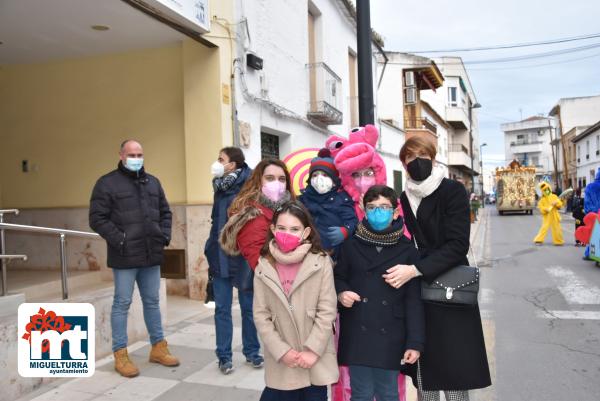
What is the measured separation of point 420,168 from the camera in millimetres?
2691

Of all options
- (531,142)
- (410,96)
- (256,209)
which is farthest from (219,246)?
(531,142)

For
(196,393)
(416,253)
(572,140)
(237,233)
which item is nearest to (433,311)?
(416,253)

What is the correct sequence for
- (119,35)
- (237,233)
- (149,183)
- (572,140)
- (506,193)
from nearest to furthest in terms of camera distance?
(237,233) < (149,183) < (119,35) < (506,193) < (572,140)

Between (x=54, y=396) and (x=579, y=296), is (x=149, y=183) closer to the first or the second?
(x=54, y=396)

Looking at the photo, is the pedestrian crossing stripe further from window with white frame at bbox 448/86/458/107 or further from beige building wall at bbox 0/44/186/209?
window with white frame at bbox 448/86/458/107

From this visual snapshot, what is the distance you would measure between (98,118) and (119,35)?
1.57 metres

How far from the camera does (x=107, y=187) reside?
14.0 ft

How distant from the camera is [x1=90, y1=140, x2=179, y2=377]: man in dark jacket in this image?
421 centimetres

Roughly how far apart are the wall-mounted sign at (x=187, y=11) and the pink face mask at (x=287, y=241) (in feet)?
14.3

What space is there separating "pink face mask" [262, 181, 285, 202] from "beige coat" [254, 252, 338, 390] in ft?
2.78

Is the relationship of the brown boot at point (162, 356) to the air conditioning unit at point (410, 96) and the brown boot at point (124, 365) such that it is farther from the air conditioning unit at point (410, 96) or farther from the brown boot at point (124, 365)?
the air conditioning unit at point (410, 96)

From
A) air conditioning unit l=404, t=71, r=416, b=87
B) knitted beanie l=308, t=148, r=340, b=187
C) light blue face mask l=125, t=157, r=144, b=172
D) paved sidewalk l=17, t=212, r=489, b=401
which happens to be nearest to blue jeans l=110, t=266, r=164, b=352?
paved sidewalk l=17, t=212, r=489, b=401

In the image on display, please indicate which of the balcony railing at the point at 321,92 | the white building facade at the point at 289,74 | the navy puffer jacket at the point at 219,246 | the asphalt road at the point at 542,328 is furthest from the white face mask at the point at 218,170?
the balcony railing at the point at 321,92

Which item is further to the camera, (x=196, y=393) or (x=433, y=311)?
(x=196, y=393)
